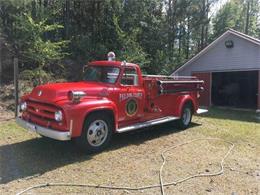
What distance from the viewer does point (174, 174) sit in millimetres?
5098

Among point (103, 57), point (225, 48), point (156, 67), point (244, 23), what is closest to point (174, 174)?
point (225, 48)

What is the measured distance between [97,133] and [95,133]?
0.20 ft

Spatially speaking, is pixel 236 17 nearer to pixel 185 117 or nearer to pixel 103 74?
pixel 185 117

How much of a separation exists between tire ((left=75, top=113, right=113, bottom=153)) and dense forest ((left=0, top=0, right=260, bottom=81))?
7.30m

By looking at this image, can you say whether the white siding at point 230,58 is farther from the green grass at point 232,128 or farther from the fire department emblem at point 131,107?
the fire department emblem at point 131,107

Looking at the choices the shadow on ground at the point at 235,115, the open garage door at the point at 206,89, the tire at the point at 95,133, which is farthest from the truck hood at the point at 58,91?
the open garage door at the point at 206,89

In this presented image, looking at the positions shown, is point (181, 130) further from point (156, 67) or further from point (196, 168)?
point (156, 67)

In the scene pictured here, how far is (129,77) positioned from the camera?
7199mm

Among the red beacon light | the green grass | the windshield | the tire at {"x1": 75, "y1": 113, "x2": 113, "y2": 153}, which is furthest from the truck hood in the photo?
the green grass

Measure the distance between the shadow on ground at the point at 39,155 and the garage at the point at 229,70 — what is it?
29.8 ft

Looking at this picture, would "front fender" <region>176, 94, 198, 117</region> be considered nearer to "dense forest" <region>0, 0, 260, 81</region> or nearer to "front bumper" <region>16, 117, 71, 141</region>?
"front bumper" <region>16, 117, 71, 141</region>

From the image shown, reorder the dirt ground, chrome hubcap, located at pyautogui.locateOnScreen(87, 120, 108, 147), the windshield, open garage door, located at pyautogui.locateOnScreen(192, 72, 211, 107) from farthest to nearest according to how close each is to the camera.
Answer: open garage door, located at pyautogui.locateOnScreen(192, 72, 211, 107), the windshield, chrome hubcap, located at pyautogui.locateOnScreen(87, 120, 108, 147), the dirt ground

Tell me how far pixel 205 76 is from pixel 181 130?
27.6 ft

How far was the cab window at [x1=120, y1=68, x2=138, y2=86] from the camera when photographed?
7.02m
